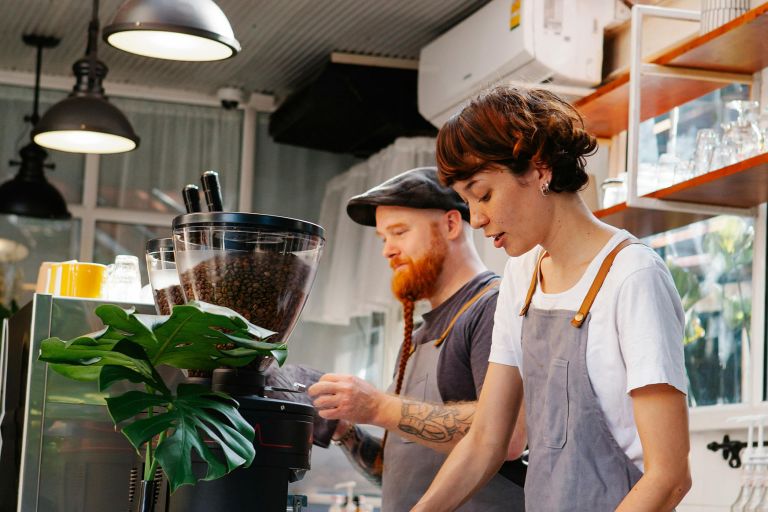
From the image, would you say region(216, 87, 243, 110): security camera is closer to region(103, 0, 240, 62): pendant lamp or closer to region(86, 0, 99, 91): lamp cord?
region(86, 0, 99, 91): lamp cord

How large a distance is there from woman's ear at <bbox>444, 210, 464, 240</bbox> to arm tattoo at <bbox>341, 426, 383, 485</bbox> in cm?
51

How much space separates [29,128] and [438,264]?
429cm

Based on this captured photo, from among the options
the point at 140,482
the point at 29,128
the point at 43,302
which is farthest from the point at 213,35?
the point at 29,128

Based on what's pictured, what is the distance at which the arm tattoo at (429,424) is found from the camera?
6.88 feet

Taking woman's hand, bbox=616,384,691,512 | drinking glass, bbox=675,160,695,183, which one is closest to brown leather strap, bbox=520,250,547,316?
woman's hand, bbox=616,384,691,512

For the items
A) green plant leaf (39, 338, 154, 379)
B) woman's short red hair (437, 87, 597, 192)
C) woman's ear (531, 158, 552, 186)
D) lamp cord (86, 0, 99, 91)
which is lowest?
green plant leaf (39, 338, 154, 379)

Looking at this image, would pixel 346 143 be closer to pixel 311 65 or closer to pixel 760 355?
pixel 311 65

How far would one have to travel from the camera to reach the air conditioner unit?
4.10m

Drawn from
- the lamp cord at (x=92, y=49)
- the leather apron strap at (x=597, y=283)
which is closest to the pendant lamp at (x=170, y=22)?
the lamp cord at (x=92, y=49)

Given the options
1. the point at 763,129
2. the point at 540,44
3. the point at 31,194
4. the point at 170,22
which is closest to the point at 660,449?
the point at 763,129

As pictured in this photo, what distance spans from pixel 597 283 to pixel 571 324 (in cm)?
7

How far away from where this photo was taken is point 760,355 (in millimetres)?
3152

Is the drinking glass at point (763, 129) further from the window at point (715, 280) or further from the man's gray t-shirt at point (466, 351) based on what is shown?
the man's gray t-shirt at point (466, 351)

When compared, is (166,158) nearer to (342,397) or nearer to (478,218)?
(342,397)
